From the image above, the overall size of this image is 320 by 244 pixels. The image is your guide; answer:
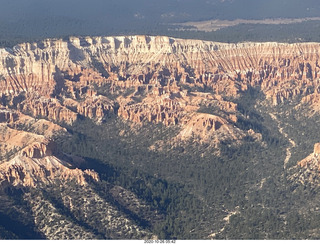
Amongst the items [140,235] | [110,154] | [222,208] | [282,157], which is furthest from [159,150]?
[140,235]

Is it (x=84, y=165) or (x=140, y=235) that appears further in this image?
(x=84, y=165)

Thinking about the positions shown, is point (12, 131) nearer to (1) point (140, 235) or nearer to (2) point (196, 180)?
(2) point (196, 180)

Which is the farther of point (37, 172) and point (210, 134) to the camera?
point (210, 134)

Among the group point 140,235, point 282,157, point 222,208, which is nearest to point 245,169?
point 282,157

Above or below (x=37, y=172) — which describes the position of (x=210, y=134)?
above

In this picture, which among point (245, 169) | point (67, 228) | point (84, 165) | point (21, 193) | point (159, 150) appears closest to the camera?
point (67, 228)

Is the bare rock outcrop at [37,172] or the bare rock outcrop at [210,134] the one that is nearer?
the bare rock outcrop at [37,172]

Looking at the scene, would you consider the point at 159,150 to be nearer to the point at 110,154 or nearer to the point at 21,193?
the point at 110,154

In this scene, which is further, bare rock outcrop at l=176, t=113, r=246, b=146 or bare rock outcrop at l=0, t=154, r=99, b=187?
bare rock outcrop at l=176, t=113, r=246, b=146

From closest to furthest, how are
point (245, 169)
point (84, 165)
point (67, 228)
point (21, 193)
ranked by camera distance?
point (67, 228), point (21, 193), point (84, 165), point (245, 169)
